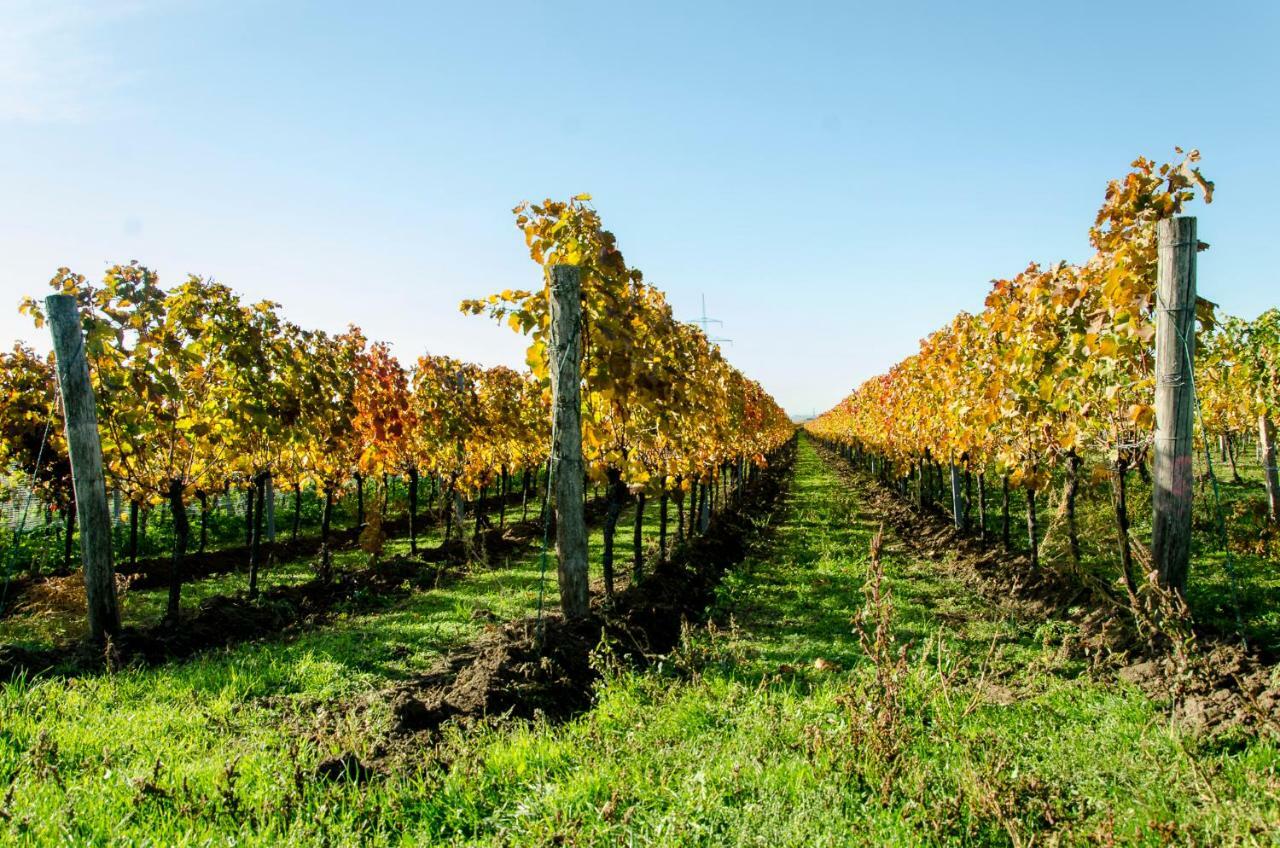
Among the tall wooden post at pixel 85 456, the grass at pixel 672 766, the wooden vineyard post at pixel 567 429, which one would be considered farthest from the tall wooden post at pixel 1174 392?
the tall wooden post at pixel 85 456

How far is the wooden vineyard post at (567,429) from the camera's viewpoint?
17.3 feet

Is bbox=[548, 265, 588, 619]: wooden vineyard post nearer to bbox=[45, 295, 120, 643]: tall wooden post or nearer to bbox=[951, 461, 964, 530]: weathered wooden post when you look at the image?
bbox=[45, 295, 120, 643]: tall wooden post

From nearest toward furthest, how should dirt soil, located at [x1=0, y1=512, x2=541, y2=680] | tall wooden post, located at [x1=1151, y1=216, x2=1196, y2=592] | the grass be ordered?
the grass
tall wooden post, located at [x1=1151, y1=216, x2=1196, y2=592]
dirt soil, located at [x1=0, y1=512, x2=541, y2=680]

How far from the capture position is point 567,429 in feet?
17.3

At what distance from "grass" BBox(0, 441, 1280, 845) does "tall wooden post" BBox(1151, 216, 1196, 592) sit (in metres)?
1.05

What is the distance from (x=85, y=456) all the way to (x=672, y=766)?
585cm

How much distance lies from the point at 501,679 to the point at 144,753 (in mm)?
1851

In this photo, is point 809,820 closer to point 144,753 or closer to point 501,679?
point 501,679

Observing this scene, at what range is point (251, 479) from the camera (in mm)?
9570

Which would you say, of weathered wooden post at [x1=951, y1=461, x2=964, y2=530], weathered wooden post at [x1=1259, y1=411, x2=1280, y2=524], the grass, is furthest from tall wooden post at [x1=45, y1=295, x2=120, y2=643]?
weathered wooden post at [x1=1259, y1=411, x2=1280, y2=524]

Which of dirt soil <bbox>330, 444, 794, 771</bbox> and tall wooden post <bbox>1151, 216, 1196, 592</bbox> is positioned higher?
tall wooden post <bbox>1151, 216, 1196, 592</bbox>

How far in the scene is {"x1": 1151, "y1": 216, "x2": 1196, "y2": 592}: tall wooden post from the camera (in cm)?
421

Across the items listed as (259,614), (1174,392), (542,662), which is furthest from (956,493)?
(259,614)

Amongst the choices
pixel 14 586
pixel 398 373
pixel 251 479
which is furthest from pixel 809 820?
pixel 14 586
